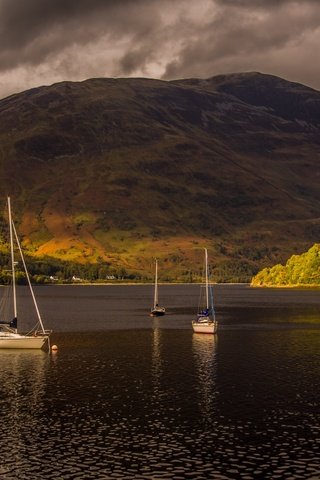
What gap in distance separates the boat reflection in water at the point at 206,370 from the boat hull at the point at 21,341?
Answer: 26.2 metres

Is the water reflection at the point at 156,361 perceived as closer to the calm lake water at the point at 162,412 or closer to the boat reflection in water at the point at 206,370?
the calm lake water at the point at 162,412

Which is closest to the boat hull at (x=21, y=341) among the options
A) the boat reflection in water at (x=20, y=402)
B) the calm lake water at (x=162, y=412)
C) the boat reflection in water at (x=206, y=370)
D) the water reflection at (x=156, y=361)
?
the boat reflection in water at (x=20, y=402)

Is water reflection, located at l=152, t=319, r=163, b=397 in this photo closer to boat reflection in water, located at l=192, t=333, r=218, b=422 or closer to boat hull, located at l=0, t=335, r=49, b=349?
boat reflection in water, located at l=192, t=333, r=218, b=422

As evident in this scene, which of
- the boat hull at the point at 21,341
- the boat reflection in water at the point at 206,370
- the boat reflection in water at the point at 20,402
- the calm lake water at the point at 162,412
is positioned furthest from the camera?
the boat hull at the point at 21,341

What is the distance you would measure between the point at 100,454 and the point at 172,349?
67754mm

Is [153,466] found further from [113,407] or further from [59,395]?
[59,395]

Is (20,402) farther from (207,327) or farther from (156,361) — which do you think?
(207,327)

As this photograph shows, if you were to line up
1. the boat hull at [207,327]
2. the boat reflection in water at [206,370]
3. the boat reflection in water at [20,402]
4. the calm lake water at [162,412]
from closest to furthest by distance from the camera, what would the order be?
the calm lake water at [162,412]
the boat reflection in water at [20,402]
the boat reflection in water at [206,370]
the boat hull at [207,327]

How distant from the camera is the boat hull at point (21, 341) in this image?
11350 cm

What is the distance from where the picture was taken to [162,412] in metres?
69.2

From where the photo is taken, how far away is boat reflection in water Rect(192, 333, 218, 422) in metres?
A: 71.9

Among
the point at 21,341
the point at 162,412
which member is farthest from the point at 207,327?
the point at 162,412

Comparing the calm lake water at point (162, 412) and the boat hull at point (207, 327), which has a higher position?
the boat hull at point (207, 327)

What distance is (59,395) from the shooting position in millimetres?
78125
